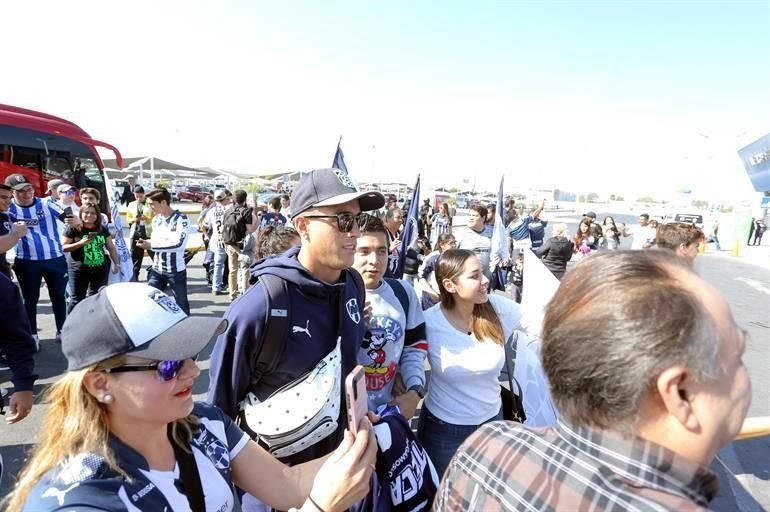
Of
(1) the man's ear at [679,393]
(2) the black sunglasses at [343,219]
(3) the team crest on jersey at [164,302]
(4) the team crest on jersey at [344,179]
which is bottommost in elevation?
(3) the team crest on jersey at [164,302]

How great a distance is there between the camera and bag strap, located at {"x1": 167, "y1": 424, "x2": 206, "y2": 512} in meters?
1.23

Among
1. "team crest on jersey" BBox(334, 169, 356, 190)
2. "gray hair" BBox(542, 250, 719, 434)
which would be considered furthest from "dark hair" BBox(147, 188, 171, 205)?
"gray hair" BBox(542, 250, 719, 434)

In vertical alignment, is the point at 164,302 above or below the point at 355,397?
above

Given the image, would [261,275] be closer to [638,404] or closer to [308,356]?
[308,356]

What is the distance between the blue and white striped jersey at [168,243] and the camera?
5426 millimetres

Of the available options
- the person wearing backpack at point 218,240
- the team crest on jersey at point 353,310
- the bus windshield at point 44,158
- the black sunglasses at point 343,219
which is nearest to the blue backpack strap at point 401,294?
the team crest on jersey at point 353,310

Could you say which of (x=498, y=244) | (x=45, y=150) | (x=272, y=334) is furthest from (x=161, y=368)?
(x=45, y=150)

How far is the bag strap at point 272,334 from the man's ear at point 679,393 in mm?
1302

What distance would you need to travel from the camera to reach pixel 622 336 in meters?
0.83

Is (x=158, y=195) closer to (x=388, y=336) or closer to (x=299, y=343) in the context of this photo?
(x=388, y=336)

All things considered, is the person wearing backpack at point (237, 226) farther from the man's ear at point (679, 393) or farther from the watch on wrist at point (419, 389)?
the man's ear at point (679, 393)

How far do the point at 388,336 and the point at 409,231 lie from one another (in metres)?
3.16

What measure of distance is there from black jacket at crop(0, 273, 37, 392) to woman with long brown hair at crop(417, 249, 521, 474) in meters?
2.27

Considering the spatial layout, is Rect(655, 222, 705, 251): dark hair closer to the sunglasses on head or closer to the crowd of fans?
the crowd of fans
